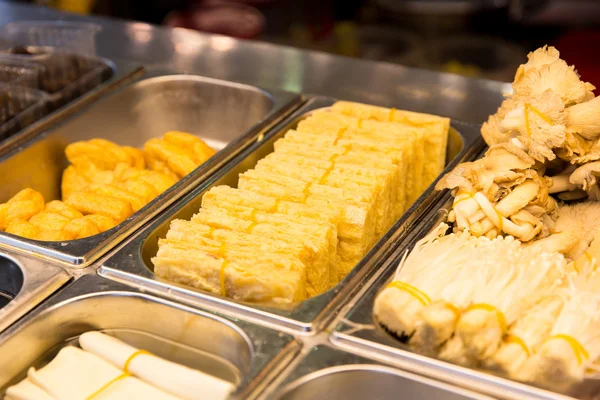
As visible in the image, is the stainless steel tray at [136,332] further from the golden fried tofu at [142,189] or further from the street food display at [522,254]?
the golden fried tofu at [142,189]

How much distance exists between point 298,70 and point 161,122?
645 millimetres

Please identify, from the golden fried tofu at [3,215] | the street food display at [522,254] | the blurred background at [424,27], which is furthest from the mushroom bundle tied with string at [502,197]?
the blurred background at [424,27]

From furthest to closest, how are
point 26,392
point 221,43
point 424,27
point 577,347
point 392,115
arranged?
point 424,27 → point 221,43 → point 392,115 → point 26,392 → point 577,347

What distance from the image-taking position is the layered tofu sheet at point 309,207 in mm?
1892

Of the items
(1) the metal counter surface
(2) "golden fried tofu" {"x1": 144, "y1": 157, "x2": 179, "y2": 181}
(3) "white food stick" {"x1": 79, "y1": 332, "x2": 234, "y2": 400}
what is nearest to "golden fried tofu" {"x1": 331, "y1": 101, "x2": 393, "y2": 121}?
(1) the metal counter surface

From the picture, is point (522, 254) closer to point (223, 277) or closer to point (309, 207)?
point (309, 207)

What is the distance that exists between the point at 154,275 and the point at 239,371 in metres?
0.35

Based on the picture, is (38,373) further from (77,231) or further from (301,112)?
(301,112)

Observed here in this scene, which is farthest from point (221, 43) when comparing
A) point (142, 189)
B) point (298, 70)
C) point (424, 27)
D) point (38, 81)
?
Answer: point (424, 27)

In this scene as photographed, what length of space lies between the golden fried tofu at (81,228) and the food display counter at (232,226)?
0.01 m

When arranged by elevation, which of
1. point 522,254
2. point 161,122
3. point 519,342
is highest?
point 522,254

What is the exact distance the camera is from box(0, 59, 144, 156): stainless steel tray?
2697 millimetres

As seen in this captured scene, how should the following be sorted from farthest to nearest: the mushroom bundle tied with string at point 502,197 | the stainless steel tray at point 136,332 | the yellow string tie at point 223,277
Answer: the mushroom bundle tied with string at point 502,197 → the yellow string tie at point 223,277 → the stainless steel tray at point 136,332

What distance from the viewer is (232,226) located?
2.06 meters
